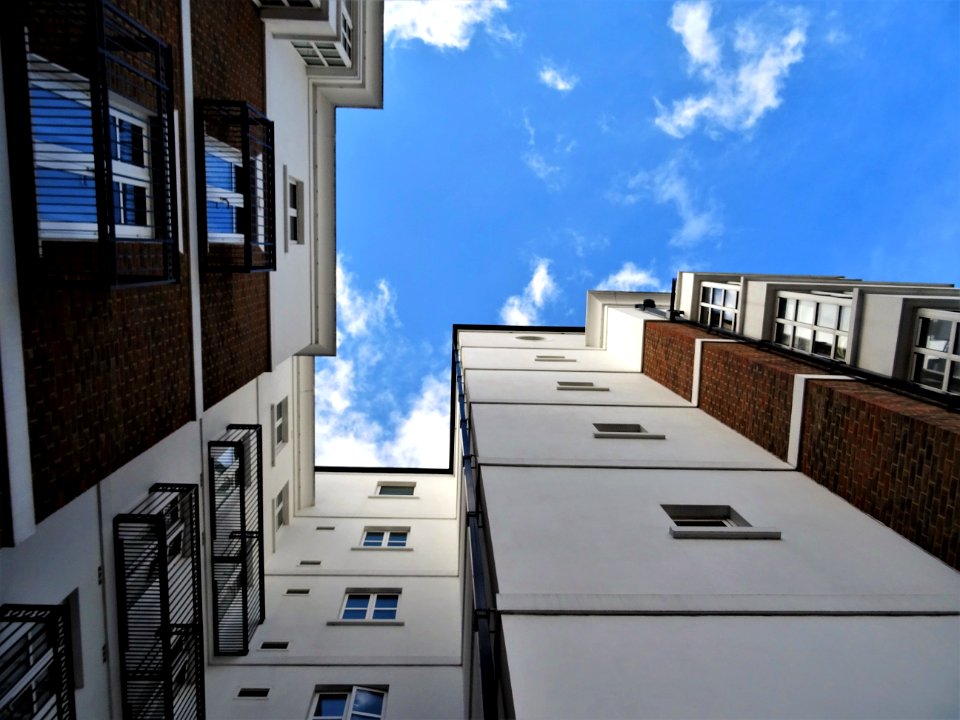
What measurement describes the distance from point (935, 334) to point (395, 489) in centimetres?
1992

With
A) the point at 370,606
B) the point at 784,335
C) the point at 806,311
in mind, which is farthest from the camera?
the point at 370,606

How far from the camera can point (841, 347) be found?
1273 cm

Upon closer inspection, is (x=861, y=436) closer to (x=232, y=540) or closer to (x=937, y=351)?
(x=937, y=351)

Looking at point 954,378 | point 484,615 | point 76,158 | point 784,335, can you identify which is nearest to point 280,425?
point 76,158

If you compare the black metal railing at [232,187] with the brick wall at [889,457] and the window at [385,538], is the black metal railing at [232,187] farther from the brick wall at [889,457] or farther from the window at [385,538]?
the window at [385,538]

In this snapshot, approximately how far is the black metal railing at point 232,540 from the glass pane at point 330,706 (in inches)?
85.3

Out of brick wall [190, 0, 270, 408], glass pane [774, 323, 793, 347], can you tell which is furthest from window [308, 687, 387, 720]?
glass pane [774, 323, 793, 347]

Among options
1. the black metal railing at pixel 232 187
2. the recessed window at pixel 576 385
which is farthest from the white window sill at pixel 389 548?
the black metal railing at pixel 232 187

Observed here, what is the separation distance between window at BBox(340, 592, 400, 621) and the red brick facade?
34.6ft

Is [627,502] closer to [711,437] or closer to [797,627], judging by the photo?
[797,627]

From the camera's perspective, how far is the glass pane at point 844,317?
12505 mm

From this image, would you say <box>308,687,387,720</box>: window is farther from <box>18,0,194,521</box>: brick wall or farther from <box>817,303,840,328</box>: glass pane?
<box>817,303,840,328</box>: glass pane

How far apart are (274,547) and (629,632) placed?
49.4ft

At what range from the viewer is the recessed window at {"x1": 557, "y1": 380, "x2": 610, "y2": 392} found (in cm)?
1831
